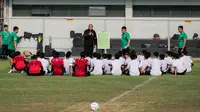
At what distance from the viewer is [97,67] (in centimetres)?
2006

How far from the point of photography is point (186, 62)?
21422 mm

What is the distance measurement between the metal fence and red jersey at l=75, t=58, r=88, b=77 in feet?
43.2

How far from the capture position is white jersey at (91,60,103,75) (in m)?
20.0

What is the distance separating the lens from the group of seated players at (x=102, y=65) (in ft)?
62.6

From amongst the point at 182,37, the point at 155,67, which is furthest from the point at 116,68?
the point at 182,37

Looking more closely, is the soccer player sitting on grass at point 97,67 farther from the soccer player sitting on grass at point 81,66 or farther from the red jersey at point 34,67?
the red jersey at point 34,67

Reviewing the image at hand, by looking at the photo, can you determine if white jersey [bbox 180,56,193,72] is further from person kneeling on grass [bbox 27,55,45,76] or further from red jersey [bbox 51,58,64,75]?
person kneeling on grass [bbox 27,55,45,76]

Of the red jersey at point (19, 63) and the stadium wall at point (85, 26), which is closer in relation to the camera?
the red jersey at point (19, 63)

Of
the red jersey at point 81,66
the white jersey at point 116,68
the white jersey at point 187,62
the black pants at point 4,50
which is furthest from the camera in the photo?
the black pants at point 4,50

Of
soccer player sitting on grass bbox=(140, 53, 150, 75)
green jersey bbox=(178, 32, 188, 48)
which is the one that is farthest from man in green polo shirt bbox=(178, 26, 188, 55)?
soccer player sitting on grass bbox=(140, 53, 150, 75)

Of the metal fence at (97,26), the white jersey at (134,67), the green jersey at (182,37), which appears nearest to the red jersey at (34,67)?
the white jersey at (134,67)

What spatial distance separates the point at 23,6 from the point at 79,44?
7045mm

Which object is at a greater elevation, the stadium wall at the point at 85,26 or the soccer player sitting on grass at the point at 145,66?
the stadium wall at the point at 85,26

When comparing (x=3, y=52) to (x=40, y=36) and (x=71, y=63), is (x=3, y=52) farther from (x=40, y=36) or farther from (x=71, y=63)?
(x=71, y=63)
